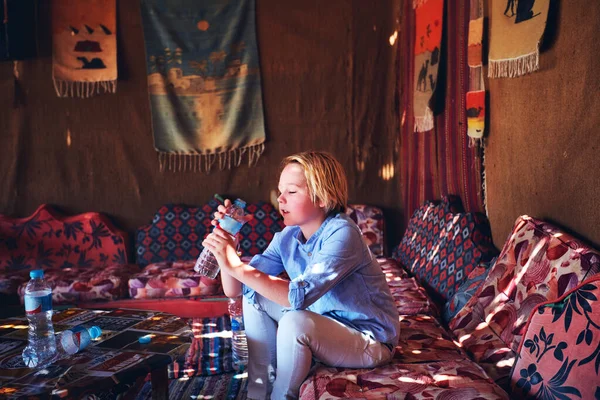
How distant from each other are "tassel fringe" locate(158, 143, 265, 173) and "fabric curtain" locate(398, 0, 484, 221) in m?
1.30

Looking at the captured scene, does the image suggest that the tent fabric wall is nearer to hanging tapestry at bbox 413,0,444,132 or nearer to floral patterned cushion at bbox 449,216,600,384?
hanging tapestry at bbox 413,0,444,132

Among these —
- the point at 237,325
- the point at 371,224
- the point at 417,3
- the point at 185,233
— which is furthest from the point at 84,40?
the point at 237,325

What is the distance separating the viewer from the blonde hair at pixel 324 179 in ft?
6.47

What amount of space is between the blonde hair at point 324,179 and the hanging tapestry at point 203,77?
2701 mm

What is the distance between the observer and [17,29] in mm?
4434

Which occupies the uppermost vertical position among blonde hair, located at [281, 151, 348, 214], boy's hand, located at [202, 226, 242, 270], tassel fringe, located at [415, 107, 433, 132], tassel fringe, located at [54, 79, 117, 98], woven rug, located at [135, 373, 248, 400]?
tassel fringe, located at [54, 79, 117, 98]

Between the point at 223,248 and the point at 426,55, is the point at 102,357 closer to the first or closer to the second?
the point at 223,248

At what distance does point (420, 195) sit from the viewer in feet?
13.7

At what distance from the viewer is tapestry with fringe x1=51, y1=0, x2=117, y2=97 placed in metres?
4.59

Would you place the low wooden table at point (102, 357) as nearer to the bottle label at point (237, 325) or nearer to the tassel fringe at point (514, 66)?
the bottle label at point (237, 325)

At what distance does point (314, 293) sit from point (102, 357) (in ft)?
2.49

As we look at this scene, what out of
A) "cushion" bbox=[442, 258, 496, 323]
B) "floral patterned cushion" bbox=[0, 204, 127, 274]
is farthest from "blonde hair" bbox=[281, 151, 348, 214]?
"floral patterned cushion" bbox=[0, 204, 127, 274]

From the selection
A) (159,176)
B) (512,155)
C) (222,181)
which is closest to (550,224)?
(512,155)

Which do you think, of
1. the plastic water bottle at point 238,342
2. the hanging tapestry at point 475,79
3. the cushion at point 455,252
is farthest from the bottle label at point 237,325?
the hanging tapestry at point 475,79
